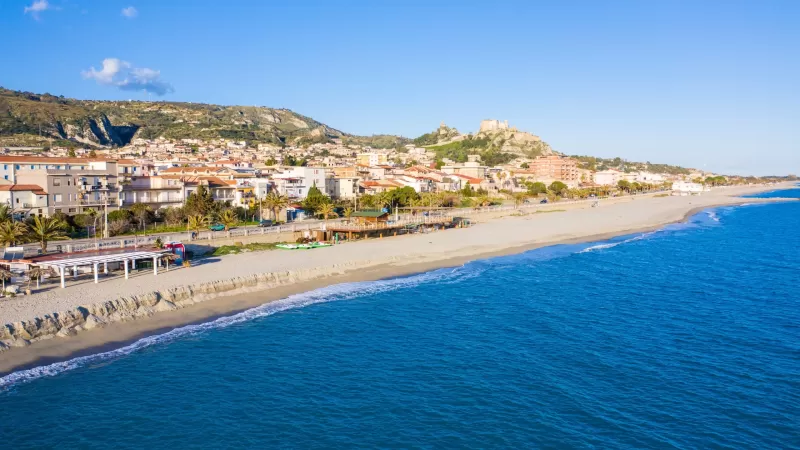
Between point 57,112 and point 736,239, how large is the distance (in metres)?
143

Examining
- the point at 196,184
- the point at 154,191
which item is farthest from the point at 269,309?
the point at 196,184

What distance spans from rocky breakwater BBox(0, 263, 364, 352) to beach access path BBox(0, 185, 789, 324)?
0.67 meters

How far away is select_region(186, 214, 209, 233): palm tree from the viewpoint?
44.9m

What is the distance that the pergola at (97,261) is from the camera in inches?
1112

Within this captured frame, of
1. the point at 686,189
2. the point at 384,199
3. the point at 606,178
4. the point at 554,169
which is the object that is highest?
the point at 554,169

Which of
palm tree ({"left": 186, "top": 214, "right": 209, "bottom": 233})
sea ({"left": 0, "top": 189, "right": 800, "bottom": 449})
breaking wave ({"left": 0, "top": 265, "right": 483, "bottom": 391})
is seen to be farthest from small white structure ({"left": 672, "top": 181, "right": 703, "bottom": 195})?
palm tree ({"left": 186, "top": 214, "right": 209, "bottom": 233})

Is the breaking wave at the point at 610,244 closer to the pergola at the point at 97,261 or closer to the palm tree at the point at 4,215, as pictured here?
the pergola at the point at 97,261

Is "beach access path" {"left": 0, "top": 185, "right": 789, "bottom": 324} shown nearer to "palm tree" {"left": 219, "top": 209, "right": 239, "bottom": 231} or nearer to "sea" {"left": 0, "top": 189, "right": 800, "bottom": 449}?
"sea" {"left": 0, "top": 189, "right": 800, "bottom": 449}

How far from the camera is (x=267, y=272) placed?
35.0 m

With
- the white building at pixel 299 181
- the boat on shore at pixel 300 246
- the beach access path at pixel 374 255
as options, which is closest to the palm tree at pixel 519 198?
the beach access path at pixel 374 255

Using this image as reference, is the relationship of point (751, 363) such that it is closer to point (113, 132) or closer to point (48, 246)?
point (48, 246)

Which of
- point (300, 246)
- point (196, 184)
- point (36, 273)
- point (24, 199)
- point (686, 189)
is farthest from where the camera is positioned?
point (686, 189)

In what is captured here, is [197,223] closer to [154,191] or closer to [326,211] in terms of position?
[154,191]

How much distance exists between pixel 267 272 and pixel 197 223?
1344cm
